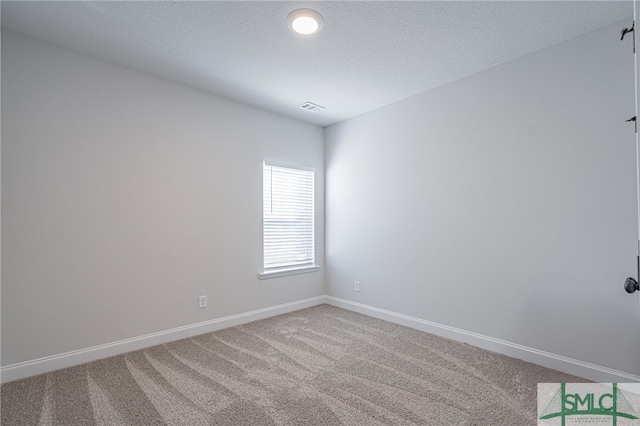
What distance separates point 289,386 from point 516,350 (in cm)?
199

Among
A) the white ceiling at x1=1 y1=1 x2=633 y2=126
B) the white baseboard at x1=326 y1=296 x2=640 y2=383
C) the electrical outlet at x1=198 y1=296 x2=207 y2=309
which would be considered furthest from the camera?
the electrical outlet at x1=198 y1=296 x2=207 y2=309

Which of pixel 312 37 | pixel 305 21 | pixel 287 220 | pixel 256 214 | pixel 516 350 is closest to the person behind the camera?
pixel 305 21

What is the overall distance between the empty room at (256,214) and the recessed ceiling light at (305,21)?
17mm

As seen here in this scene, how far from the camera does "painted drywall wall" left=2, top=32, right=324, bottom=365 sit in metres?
2.39

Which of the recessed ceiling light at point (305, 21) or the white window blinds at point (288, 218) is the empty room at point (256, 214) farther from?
the white window blinds at point (288, 218)

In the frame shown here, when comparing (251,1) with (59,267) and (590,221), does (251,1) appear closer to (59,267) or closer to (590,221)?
(59,267)

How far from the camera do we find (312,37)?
245cm

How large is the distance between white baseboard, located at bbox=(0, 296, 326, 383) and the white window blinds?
2.07 feet

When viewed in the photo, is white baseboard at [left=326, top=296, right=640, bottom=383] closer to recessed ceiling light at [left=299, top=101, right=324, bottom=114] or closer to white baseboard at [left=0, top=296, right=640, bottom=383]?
white baseboard at [left=0, top=296, right=640, bottom=383]

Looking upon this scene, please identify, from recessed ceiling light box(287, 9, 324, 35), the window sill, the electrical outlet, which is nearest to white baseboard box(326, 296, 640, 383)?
the window sill

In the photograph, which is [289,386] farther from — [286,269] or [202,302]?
[286,269]

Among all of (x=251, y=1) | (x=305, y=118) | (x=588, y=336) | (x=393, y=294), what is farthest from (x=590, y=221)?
(x=305, y=118)

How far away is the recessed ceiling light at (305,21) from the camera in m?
2.16

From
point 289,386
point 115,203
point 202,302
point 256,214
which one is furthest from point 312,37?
point 202,302
